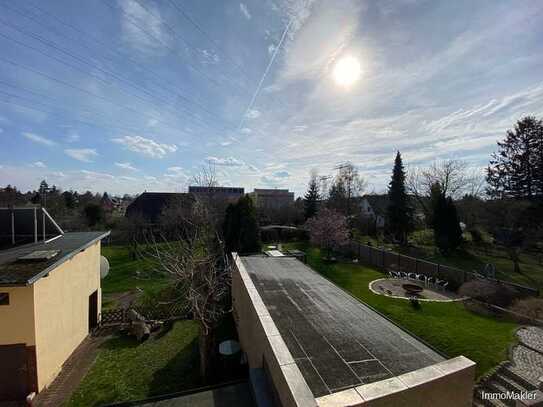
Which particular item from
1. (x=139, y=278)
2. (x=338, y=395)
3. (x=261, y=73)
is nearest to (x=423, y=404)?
(x=338, y=395)

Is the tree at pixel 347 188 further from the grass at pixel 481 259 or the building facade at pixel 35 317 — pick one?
the building facade at pixel 35 317

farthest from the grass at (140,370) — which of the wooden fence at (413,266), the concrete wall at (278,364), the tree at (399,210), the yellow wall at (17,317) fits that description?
the tree at (399,210)

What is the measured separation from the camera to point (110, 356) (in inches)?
362

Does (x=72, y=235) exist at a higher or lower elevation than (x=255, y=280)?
higher

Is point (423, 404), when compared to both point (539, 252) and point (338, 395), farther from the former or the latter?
point (539, 252)

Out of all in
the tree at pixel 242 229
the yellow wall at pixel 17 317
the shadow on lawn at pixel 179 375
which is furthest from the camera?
the tree at pixel 242 229

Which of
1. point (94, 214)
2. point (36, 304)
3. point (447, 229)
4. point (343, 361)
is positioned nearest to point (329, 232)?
point (447, 229)

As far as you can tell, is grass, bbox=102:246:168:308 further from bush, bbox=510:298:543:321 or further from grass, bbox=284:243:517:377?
bush, bbox=510:298:543:321

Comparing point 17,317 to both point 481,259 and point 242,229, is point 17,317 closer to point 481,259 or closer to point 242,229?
point 242,229

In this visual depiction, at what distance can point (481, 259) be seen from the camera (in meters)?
21.0

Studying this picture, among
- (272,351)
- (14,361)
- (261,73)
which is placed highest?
(261,73)

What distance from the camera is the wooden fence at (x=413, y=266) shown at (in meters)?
13.3

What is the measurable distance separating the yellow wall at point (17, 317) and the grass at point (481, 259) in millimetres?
23615

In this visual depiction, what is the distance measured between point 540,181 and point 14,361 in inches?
1431
